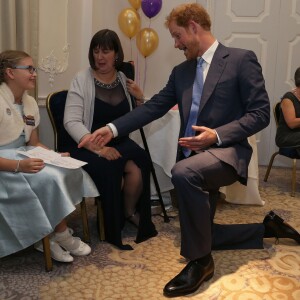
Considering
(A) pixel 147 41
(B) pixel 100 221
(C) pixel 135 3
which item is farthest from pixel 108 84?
(C) pixel 135 3

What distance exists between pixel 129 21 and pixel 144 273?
2.94 m

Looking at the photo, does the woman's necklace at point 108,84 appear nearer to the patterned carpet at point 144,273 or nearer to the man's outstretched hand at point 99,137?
the man's outstretched hand at point 99,137

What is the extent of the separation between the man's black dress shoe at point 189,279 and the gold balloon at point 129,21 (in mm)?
2961

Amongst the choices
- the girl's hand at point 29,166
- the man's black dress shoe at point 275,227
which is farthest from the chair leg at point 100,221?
the man's black dress shoe at point 275,227

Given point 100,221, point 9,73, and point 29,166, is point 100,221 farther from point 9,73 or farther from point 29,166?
point 9,73

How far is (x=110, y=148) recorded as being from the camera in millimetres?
2486

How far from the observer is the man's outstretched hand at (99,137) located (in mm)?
2371

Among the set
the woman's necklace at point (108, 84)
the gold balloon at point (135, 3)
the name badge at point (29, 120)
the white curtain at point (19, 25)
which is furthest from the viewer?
the gold balloon at point (135, 3)

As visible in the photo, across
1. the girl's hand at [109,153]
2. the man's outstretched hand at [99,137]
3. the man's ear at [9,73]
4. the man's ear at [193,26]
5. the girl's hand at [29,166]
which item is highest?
the man's ear at [193,26]

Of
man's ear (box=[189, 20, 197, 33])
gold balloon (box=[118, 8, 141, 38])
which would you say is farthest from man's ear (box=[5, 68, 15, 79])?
gold balloon (box=[118, 8, 141, 38])

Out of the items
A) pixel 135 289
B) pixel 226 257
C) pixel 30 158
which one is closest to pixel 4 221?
pixel 30 158

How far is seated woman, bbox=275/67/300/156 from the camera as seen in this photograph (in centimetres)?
350

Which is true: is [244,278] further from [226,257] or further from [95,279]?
[95,279]

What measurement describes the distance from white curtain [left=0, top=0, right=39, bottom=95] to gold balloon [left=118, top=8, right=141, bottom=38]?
1329 millimetres
